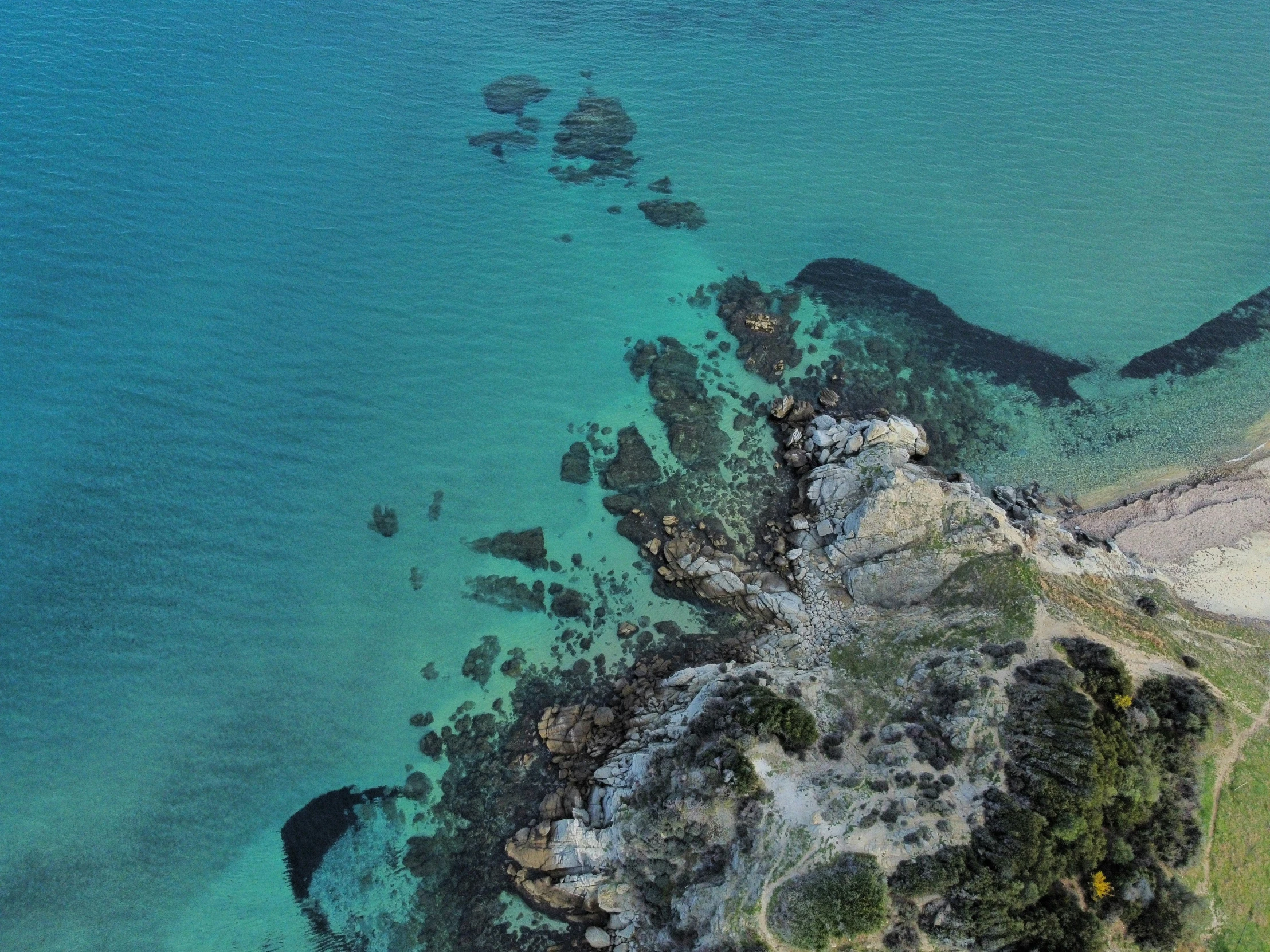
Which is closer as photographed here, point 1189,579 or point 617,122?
point 1189,579

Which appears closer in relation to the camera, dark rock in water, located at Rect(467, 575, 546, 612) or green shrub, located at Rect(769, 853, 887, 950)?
green shrub, located at Rect(769, 853, 887, 950)

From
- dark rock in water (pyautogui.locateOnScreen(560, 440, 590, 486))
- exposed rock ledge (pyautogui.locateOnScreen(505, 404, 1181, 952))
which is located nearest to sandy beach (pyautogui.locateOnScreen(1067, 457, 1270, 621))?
exposed rock ledge (pyautogui.locateOnScreen(505, 404, 1181, 952))

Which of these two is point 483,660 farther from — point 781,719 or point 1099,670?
point 1099,670

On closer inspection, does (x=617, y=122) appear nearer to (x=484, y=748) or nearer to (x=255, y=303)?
(x=255, y=303)

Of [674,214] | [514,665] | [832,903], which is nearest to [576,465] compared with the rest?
[514,665]

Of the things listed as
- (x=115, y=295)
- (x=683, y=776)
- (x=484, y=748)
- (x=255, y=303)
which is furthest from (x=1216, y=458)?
(x=115, y=295)

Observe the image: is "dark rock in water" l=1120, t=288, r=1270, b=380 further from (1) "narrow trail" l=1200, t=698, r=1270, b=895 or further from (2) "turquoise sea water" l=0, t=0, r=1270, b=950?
(1) "narrow trail" l=1200, t=698, r=1270, b=895

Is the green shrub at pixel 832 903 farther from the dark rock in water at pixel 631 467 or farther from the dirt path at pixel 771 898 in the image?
the dark rock in water at pixel 631 467
